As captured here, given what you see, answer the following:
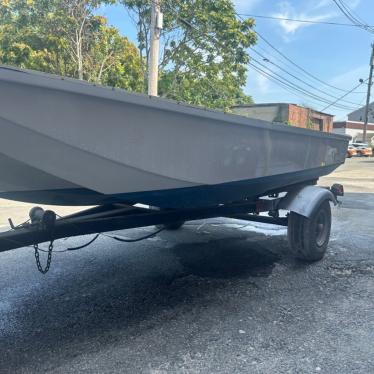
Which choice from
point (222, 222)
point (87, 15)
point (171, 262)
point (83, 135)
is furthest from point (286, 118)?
point (83, 135)

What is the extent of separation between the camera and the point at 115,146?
268 cm

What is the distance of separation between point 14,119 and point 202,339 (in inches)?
75.8

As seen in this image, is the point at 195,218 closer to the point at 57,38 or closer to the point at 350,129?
the point at 57,38

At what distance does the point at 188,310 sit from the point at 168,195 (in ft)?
3.35

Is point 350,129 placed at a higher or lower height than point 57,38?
lower

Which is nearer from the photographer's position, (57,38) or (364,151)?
(57,38)

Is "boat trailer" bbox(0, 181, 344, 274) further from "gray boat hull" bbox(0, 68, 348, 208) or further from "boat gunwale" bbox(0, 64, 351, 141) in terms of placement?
"boat gunwale" bbox(0, 64, 351, 141)

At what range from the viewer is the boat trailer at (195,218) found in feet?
10.3

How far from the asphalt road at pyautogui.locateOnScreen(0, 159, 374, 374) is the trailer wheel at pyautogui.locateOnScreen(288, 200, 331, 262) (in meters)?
0.14

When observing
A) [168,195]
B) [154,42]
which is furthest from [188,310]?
[154,42]

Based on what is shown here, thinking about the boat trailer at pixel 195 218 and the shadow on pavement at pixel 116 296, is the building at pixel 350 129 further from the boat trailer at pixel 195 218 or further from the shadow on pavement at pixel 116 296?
the shadow on pavement at pixel 116 296

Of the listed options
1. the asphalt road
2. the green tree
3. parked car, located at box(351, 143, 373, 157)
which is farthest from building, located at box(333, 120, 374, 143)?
the asphalt road

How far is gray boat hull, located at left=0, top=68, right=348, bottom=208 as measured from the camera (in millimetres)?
2383

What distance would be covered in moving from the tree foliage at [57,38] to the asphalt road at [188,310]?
10.4m
